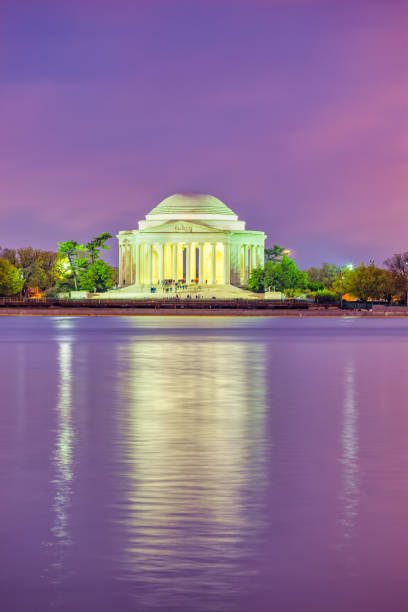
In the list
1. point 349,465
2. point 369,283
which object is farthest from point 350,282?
point 349,465

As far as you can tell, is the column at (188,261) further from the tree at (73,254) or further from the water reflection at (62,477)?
the water reflection at (62,477)

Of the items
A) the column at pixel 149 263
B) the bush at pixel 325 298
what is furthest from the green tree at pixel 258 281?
the column at pixel 149 263

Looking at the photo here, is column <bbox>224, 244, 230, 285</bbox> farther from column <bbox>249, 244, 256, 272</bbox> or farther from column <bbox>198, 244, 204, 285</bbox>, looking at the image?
column <bbox>249, 244, 256, 272</bbox>

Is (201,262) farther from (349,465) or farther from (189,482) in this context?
(189,482)

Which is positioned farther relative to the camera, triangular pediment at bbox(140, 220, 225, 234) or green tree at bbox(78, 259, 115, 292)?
triangular pediment at bbox(140, 220, 225, 234)

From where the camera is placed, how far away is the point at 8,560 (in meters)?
10.1

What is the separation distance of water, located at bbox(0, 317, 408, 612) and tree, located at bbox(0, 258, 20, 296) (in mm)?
134718

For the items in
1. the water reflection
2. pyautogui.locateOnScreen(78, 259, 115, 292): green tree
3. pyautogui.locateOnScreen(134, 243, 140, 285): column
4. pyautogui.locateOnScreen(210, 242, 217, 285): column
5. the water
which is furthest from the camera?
pyautogui.locateOnScreen(134, 243, 140, 285): column

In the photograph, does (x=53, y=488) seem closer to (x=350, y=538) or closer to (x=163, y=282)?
(x=350, y=538)

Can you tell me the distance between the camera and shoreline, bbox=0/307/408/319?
414 ft

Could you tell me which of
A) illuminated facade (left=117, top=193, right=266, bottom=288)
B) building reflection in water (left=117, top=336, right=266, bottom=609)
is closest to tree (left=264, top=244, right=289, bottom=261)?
illuminated facade (left=117, top=193, right=266, bottom=288)

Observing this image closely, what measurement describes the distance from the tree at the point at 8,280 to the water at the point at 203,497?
5304 inches

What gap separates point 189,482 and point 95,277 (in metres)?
166

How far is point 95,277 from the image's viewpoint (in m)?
179
